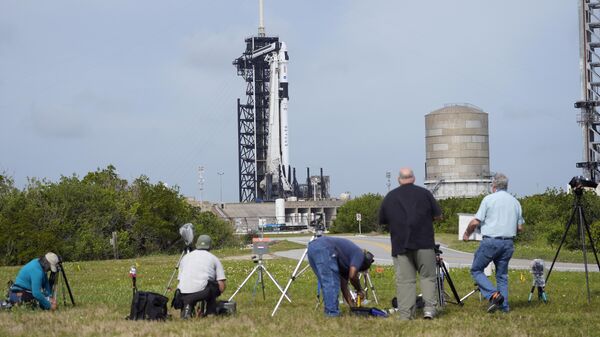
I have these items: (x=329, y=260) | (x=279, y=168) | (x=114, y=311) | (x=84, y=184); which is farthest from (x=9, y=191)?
(x=279, y=168)

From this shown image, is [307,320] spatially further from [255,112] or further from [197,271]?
[255,112]

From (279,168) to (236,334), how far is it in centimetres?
11990

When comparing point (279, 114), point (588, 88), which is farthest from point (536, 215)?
point (279, 114)

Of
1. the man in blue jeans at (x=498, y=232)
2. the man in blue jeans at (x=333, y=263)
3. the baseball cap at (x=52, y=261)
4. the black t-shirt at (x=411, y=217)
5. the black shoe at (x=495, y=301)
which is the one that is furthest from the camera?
the baseball cap at (x=52, y=261)

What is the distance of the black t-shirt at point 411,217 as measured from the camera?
44.2 feet

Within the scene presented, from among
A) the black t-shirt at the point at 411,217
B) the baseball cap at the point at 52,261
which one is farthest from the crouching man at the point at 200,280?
the black t-shirt at the point at 411,217

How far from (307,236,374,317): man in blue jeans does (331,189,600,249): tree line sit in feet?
60.4

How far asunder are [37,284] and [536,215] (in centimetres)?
4837

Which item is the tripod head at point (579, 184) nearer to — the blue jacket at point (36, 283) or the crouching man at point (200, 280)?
the crouching man at point (200, 280)

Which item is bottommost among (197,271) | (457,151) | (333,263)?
(197,271)

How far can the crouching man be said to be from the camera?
14.6 m

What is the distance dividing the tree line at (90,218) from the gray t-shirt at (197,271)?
3216cm

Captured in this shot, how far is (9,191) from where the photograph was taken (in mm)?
52969

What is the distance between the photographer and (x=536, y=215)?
6059 cm
